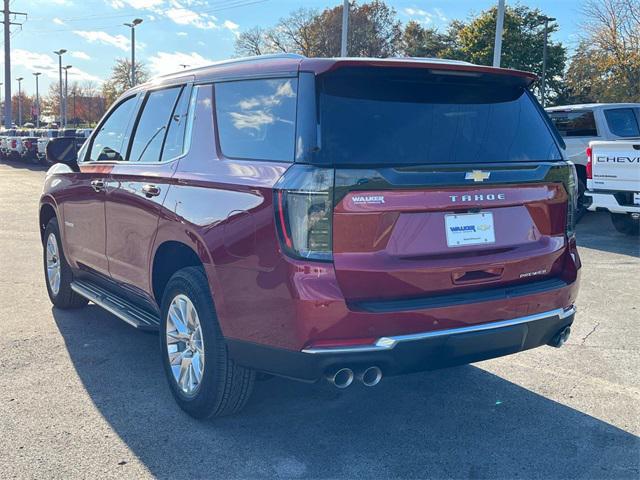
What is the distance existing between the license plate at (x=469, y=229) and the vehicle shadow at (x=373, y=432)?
3.55 ft

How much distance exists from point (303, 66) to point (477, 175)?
3.25ft

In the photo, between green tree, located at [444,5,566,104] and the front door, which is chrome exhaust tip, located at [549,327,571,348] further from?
green tree, located at [444,5,566,104]

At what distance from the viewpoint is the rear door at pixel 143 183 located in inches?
163

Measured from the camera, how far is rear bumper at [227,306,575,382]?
304 centimetres

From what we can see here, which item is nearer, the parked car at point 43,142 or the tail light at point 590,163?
the tail light at point 590,163

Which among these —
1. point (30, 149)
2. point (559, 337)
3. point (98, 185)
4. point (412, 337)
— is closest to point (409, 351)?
point (412, 337)

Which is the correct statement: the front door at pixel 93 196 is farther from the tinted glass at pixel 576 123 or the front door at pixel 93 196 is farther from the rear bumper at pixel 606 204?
the tinted glass at pixel 576 123

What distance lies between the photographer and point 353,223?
9.98 ft

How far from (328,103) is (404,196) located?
56cm

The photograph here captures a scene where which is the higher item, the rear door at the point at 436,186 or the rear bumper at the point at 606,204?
the rear door at the point at 436,186

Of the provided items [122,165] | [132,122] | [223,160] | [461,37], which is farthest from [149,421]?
[461,37]

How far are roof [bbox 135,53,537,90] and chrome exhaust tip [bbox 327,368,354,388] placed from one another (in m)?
1.39

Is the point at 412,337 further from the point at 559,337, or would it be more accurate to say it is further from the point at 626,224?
the point at 626,224

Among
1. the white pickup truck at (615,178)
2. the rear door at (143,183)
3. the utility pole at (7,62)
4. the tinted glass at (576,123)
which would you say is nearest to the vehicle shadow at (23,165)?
the utility pole at (7,62)
